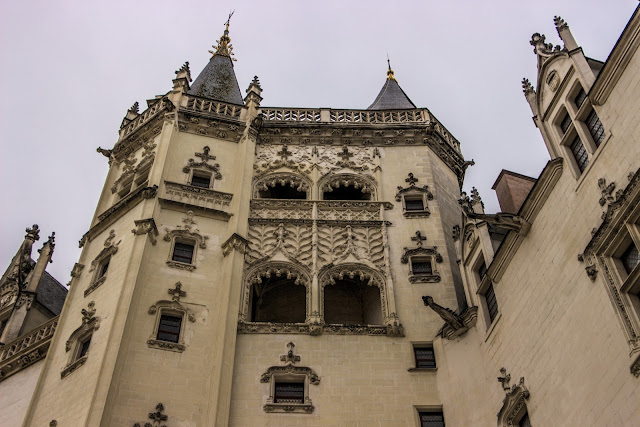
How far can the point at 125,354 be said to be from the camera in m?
18.0

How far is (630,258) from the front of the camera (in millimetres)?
13266

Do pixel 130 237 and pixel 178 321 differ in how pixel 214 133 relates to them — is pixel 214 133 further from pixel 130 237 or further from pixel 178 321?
pixel 178 321

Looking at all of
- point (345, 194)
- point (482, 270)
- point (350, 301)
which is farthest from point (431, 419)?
point (345, 194)

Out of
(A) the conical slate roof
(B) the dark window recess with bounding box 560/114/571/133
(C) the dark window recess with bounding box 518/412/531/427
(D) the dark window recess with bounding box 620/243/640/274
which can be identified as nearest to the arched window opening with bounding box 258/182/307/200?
(A) the conical slate roof

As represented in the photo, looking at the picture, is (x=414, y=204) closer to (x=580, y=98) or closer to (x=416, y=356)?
(x=416, y=356)

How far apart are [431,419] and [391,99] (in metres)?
16.5

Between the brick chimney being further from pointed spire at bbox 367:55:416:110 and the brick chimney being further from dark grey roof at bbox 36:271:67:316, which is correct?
dark grey roof at bbox 36:271:67:316

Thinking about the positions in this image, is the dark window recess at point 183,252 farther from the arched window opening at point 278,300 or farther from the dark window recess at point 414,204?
the dark window recess at point 414,204

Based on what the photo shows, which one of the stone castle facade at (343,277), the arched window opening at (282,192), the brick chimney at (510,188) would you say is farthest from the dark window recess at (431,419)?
the arched window opening at (282,192)

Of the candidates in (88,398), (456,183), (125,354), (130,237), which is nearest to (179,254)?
(130,237)

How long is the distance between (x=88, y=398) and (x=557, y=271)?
35.0 feet

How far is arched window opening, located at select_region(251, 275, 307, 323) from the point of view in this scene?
75.2ft

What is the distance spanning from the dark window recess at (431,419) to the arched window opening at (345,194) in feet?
29.3

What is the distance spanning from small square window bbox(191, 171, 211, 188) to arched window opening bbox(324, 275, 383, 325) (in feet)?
17.0
